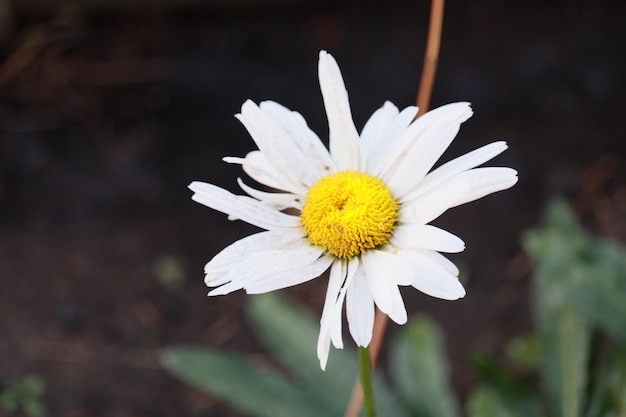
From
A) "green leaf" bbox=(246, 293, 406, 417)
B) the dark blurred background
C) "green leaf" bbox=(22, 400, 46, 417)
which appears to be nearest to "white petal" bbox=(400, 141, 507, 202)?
"green leaf" bbox=(246, 293, 406, 417)

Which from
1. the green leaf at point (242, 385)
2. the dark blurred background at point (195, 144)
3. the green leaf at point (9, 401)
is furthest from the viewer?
the dark blurred background at point (195, 144)

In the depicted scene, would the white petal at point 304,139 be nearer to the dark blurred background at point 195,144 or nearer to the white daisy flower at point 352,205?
the white daisy flower at point 352,205

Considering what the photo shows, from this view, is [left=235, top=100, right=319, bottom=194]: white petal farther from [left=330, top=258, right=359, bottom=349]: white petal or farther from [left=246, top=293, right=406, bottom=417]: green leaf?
[left=246, top=293, right=406, bottom=417]: green leaf

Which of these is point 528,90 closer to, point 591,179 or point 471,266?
point 591,179

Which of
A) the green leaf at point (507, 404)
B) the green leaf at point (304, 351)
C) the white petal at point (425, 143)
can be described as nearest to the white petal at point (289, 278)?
the white petal at point (425, 143)

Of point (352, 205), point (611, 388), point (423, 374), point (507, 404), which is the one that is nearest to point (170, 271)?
point (423, 374)
